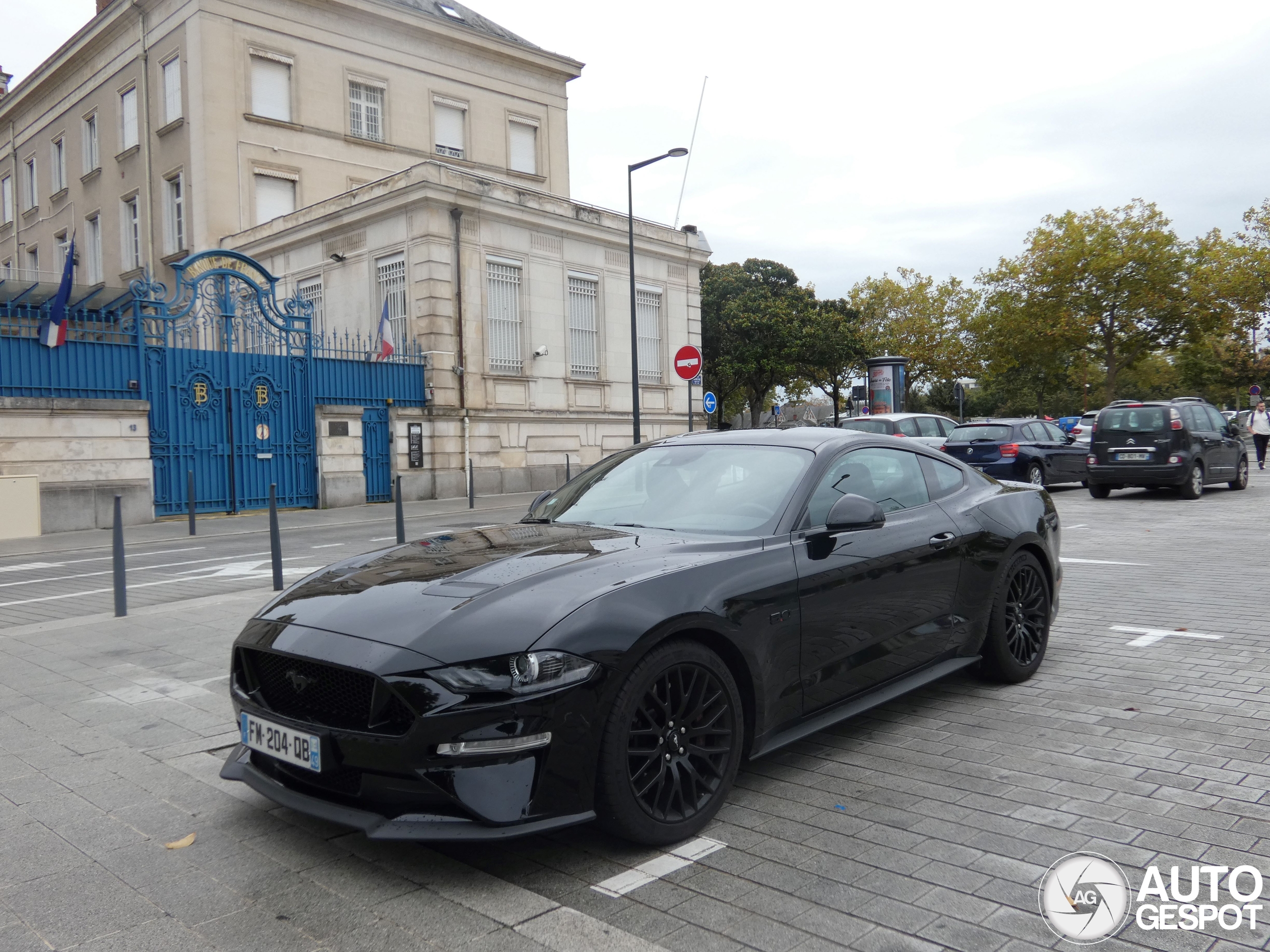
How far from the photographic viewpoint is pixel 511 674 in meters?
2.91

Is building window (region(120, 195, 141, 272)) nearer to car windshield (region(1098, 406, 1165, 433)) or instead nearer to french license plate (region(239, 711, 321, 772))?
car windshield (region(1098, 406, 1165, 433))

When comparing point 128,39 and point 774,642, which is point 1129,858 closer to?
point 774,642

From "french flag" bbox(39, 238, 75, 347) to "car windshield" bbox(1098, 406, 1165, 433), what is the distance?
17721 millimetres

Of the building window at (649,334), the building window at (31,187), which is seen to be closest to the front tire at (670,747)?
the building window at (649,334)

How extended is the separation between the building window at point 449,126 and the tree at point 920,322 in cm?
2833

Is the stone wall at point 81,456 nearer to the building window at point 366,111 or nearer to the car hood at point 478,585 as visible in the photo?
the car hood at point 478,585

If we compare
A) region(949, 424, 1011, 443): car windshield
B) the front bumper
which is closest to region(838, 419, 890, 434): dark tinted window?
region(949, 424, 1011, 443): car windshield

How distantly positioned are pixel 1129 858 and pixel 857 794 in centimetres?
96

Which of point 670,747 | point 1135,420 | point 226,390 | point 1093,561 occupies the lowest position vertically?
point 1093,561

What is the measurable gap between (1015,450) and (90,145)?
32736 mm

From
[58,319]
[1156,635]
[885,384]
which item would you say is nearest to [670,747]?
[1156,635]

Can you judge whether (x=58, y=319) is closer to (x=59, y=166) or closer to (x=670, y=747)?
(x=670, y=747)

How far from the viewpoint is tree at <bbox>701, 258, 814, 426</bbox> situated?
153ft

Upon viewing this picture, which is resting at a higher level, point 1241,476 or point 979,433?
point 979,433
